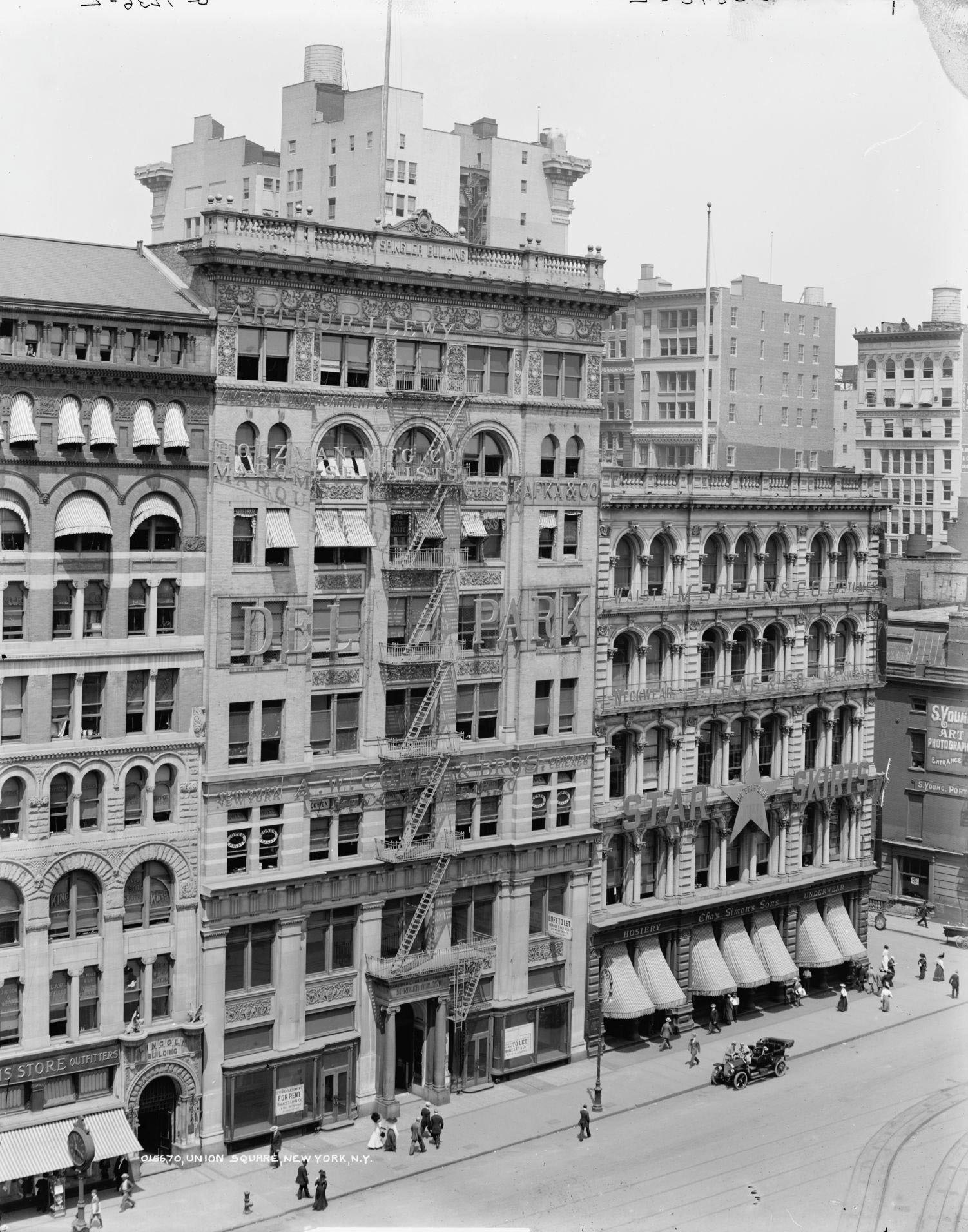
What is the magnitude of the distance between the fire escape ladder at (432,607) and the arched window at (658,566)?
11.6 meters

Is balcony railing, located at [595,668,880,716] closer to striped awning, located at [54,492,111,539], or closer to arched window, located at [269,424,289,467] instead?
arched window, located at [269,424,289,467]

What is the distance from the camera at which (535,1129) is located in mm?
64188

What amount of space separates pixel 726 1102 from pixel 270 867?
20.6 m

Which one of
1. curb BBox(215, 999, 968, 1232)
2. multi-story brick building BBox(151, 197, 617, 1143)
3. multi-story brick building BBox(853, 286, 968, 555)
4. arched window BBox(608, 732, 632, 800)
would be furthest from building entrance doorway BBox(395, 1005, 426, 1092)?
multi-story brick building BBox(853, 286, 968, 555)

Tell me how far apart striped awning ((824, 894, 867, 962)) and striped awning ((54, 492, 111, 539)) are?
42.2 m

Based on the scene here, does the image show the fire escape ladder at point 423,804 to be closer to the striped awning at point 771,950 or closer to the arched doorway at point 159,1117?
the arched doorway at point 159,1117

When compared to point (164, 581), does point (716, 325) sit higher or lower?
higher

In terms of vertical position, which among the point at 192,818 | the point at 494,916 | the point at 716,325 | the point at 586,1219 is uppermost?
the point at 716,325

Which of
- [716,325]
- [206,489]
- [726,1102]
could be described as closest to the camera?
[206,489]

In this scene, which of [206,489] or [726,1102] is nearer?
[206,489]

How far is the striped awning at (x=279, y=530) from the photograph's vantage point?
202 ft

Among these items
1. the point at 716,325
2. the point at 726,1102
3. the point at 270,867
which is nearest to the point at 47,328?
the point at 270,867

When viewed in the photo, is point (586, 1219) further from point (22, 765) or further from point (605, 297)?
point (605, 297)

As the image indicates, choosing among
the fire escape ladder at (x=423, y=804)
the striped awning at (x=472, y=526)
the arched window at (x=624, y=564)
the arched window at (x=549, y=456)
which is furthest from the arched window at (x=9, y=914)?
the arched window at (x=624, y=564)
